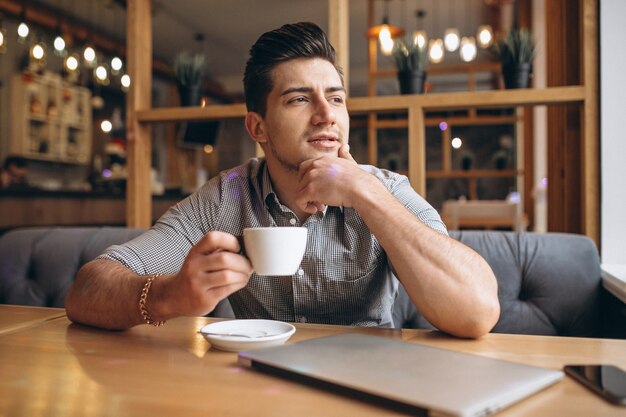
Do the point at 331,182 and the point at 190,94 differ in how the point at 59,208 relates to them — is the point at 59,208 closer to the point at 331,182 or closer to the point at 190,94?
the point at 190,94

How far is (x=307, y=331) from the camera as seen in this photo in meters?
1.03

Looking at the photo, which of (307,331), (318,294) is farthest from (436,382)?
(318,294)

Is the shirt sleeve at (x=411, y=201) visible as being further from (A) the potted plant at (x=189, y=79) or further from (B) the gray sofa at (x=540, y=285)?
(A) the potted plant at (x=189, y=79)

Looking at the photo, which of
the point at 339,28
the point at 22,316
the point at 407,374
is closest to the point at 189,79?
the point at 339,28

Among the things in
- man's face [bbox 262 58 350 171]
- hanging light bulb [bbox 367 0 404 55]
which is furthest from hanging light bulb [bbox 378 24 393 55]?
man's face [bbox 262 58 350 171]

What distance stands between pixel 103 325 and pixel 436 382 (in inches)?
27.3

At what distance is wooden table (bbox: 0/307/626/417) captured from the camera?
2.09 ft

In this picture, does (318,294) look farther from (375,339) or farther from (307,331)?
(375,339)

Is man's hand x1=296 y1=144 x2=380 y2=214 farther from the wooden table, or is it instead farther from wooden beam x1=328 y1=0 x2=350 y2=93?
wooden beam x1=328 y1=0 x2=350 y2=93

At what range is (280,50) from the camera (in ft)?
4.81

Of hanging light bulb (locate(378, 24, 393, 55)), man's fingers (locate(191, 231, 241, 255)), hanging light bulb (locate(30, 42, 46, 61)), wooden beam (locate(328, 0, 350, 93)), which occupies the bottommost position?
man's fingers (locate(191, 231, 241, 255))

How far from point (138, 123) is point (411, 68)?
1133 millimetres

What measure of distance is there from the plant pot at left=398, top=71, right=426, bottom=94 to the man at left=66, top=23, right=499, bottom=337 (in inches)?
27.1

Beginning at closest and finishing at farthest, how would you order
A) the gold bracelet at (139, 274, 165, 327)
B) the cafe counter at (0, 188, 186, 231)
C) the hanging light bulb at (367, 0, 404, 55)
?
1. the gold bracelet at (139, 274, 165, 327)
2. the cafe counter at (0, 188, 186, 231)
3. the hanging light bulb at (367, 0, 404, 55)
